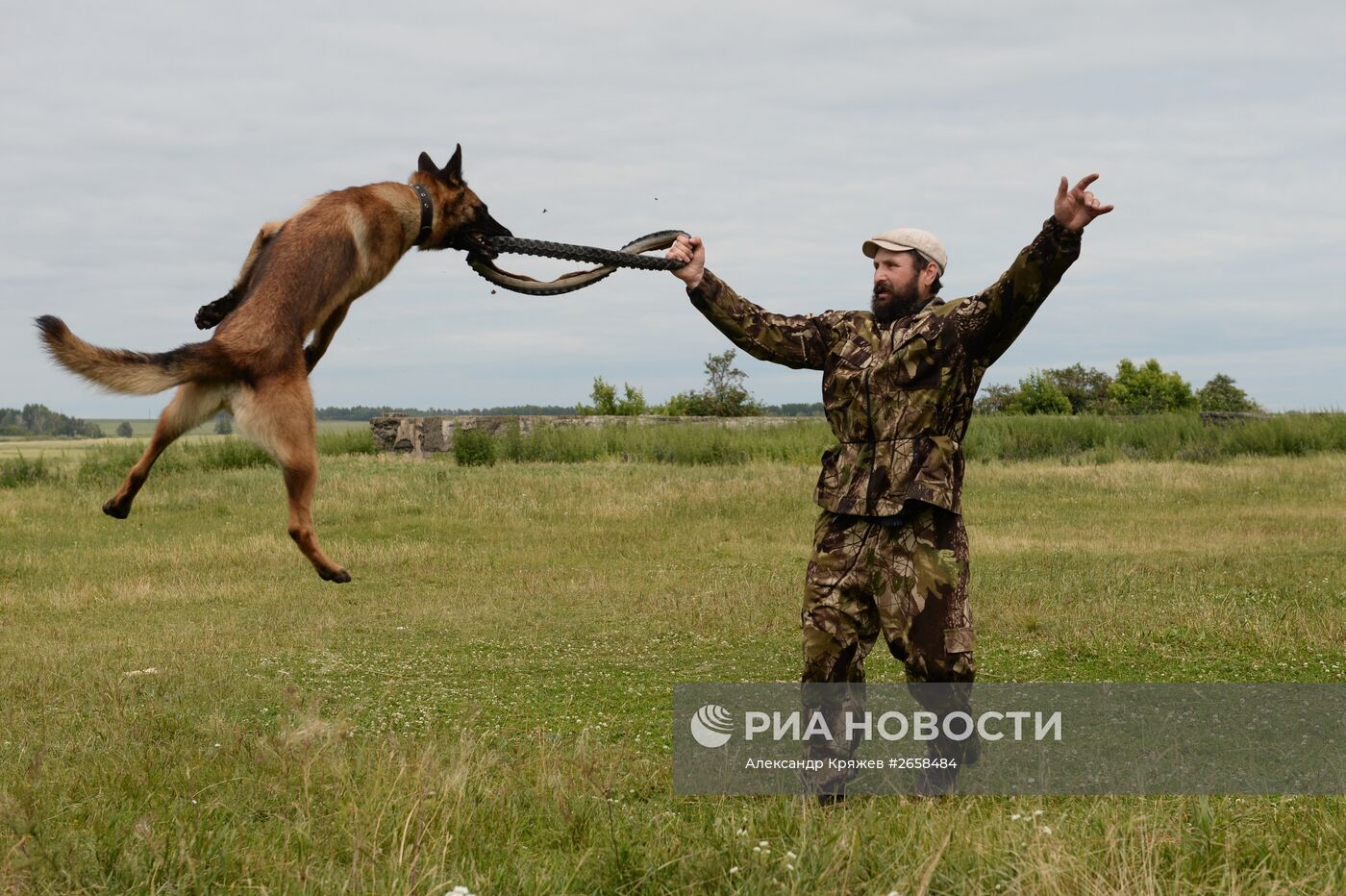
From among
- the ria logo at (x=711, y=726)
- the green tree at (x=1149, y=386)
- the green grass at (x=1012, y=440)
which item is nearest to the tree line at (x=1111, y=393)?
the green tree at (x=1149, y=386)

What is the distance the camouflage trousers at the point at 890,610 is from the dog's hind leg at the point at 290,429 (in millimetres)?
2283

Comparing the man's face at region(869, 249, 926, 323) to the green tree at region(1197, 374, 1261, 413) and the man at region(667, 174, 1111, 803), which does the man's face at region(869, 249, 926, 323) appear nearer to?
the man at region(667, 174, 1111, 803)

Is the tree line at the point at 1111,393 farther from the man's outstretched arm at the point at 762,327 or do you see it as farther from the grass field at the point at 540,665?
the man's outstretched arm at the point at 762,327

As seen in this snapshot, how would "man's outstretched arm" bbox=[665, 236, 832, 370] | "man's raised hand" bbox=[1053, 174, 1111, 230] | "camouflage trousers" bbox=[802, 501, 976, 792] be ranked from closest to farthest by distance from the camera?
"man's raised hand" bbox=[1053, 174, 1111, 230], "camouflage trousers" bbox=[802, 501, 976, 792], "man's outstretched arm" bbox=[665, 236, 832, 370]

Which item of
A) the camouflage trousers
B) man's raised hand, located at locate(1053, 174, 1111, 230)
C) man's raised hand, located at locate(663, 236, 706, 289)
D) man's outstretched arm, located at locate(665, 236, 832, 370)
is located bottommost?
the camouflage trousers

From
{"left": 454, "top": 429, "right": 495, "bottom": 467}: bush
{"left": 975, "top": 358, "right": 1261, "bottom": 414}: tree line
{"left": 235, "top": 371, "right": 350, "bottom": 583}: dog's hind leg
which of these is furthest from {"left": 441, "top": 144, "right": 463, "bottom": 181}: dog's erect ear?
{"left": 975, "top": 358, "right": 1261, "bottom": 414}: tree line

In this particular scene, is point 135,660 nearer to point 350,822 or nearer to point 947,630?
point 350,822

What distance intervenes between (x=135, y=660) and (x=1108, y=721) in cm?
721

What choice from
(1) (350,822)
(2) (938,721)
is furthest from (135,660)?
(2) (938,721)

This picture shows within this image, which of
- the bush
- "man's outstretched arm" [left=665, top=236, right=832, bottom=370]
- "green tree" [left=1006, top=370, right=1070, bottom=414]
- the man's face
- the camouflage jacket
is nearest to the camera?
the camouflage jacket

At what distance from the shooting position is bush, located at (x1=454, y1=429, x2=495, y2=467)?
2578 centimetres

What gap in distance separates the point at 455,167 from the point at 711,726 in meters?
4.37

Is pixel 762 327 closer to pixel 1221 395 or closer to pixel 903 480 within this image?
pixel 903 480

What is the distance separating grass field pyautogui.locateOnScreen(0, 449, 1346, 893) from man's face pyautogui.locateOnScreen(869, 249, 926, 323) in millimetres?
2063
